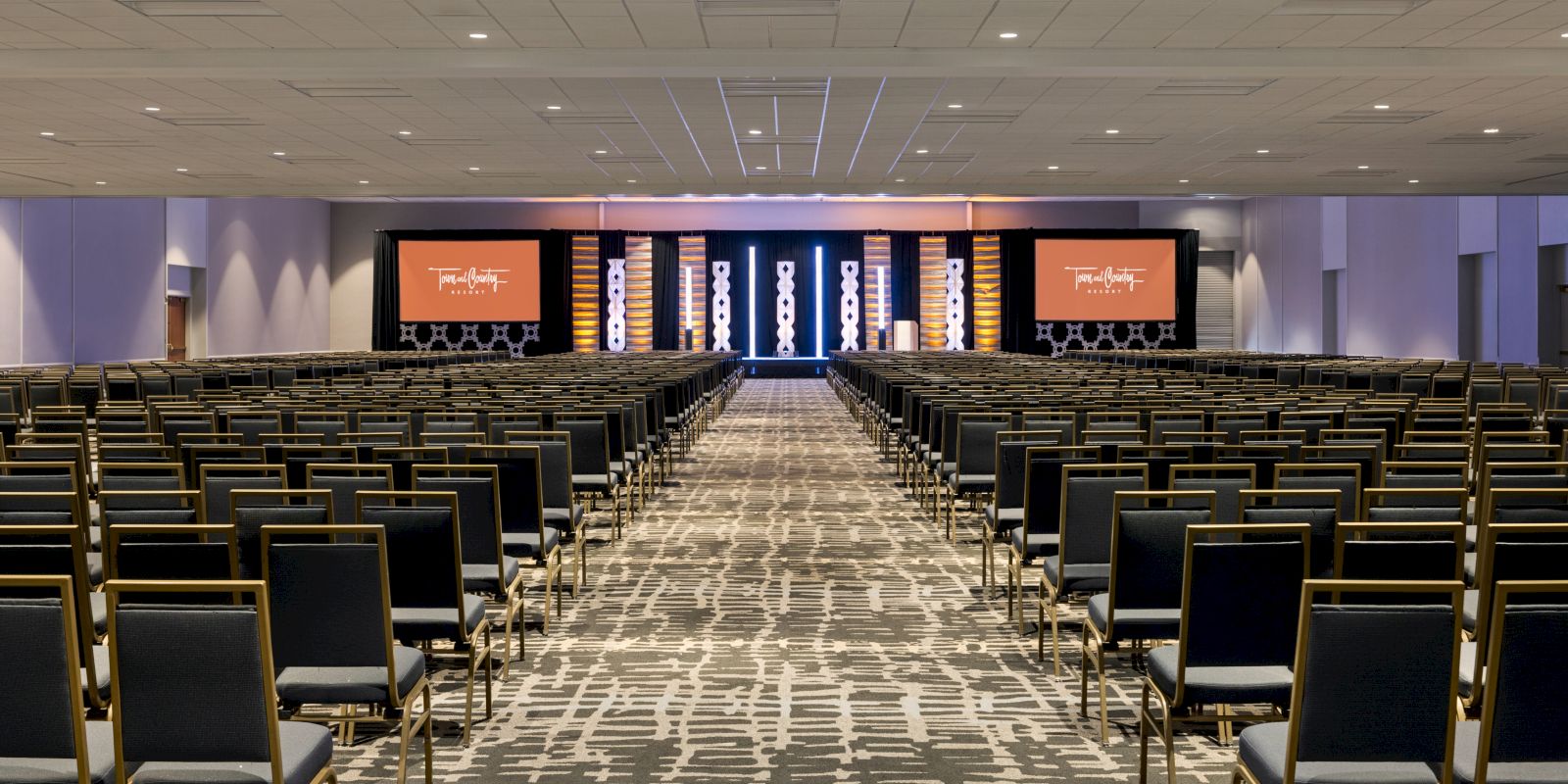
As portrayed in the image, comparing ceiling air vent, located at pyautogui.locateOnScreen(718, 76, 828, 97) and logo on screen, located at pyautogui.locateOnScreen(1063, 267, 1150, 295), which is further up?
ceiling air vent, located at pyautogui.locateOnScreen(718, 76, 828, 97)

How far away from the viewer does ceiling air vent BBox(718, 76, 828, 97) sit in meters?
12.8

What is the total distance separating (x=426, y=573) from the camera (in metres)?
4.48

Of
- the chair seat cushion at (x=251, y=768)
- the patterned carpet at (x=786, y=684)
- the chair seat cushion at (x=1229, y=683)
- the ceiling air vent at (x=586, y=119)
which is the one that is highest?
the ceiling air vent at (x=586, y=119)

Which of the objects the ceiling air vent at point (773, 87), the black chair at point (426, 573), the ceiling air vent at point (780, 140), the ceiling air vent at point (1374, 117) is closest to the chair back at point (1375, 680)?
the black chair at point (426, 573)

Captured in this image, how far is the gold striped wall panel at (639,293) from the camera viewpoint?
3597 cm

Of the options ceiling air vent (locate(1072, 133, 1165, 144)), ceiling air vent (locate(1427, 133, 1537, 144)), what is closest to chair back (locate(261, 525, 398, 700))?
ceiling air vent (locate(1072, 133, 1165, 144))

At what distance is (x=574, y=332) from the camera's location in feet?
117

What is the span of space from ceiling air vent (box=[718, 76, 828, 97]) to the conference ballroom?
83 mm

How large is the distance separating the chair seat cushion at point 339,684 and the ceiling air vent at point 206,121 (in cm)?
1181

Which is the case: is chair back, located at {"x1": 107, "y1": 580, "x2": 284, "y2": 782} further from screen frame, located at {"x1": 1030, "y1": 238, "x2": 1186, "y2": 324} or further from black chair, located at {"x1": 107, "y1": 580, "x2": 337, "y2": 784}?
screen frame, located at {"x1": 1030, "y1": 238, "x2": 1186, "y2": 324}

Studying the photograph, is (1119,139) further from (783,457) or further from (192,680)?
(192,680)

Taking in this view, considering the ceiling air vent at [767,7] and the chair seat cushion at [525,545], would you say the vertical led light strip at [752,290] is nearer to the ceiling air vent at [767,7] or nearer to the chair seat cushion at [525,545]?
the ceiling air vent at [767,7]

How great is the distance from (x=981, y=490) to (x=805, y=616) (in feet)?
7.53

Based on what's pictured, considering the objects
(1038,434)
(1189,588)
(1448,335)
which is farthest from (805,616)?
(1448,335)
